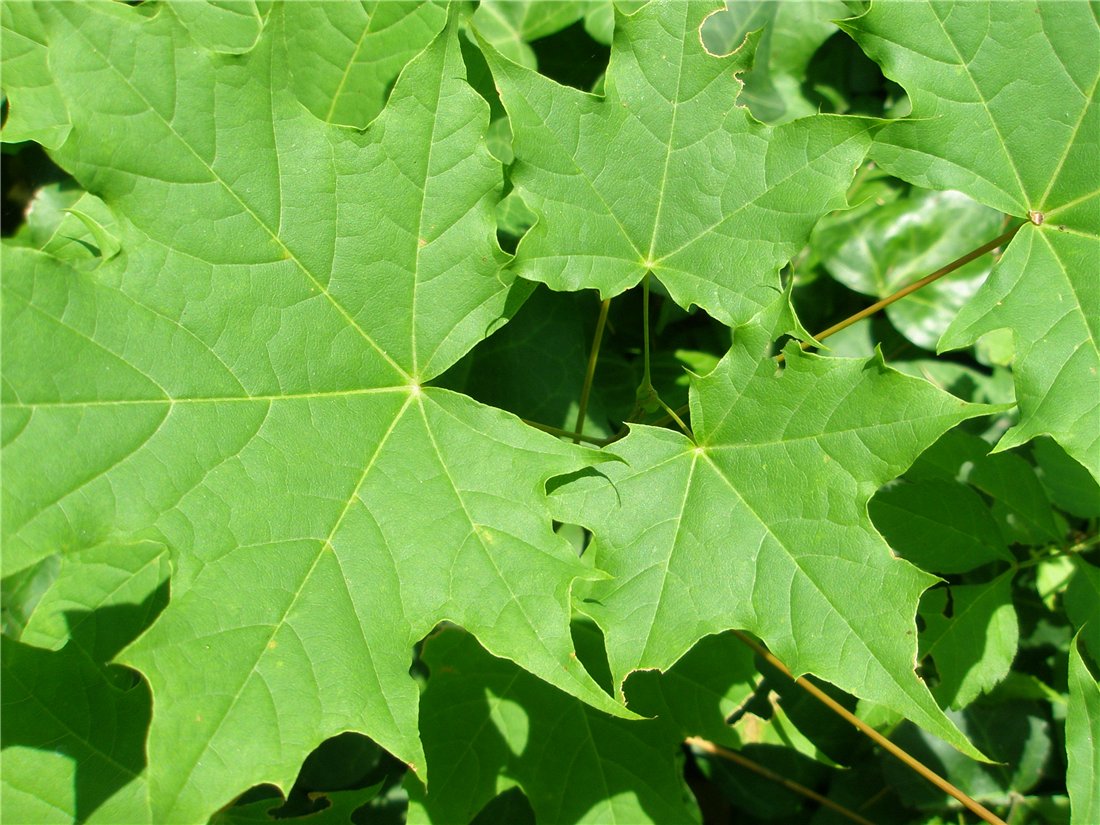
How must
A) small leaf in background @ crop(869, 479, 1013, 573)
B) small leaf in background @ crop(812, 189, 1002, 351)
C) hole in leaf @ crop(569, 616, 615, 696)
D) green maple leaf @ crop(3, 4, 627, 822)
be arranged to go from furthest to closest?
small leaf in background @ crop(812, 189, 1002, 351), small leaf in background @ crop(869, 479, 1013, 573), hole in leaf @ crop(569, 616, 615, 696), green maple leaf @ crop(3, 4, 627, 822)

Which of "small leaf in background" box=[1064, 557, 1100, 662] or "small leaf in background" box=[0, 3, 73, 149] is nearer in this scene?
"small leaf in background" box=[0, 3, 73, 149]

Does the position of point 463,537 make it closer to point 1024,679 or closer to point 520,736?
point 520,736

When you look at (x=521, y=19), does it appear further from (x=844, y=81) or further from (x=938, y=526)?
(x=938, y=526)

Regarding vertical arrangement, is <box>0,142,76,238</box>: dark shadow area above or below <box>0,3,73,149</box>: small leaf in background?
below

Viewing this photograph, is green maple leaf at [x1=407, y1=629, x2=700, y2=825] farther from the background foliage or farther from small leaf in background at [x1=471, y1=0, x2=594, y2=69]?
small leaf in background at [x1=471, y1=0, x2=594, y2=69]

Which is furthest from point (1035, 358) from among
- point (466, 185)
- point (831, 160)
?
point (466, 185)

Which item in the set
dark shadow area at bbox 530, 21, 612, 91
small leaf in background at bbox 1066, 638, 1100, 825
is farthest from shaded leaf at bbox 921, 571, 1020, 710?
dark shadow area at bbox 530, 21, 612, 91

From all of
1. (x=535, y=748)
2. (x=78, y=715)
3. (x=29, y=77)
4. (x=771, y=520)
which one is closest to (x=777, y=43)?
(x=771, y=520)

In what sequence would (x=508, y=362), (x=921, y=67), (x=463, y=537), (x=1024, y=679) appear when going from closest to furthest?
(x=463, y=537), (x=921, y=67), (x=508, y=362), (x=1024, y=679)
